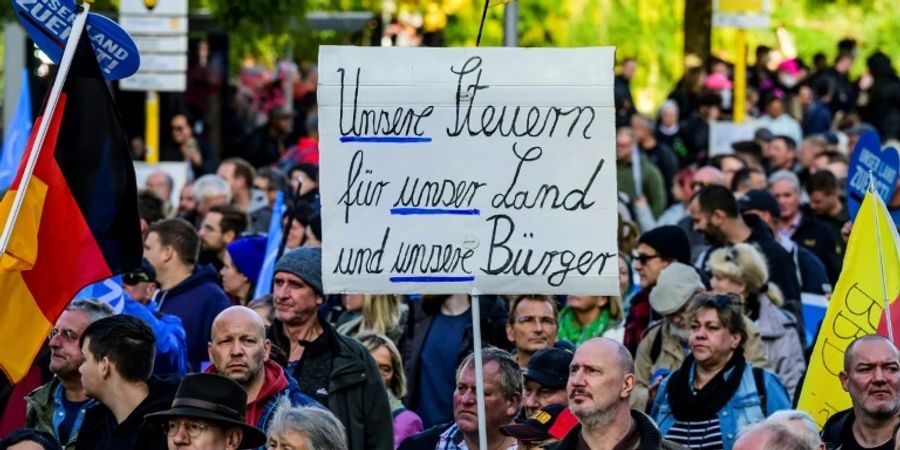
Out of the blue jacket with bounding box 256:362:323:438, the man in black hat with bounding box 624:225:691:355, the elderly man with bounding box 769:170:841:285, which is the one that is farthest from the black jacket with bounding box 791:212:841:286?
the blue jacket with bounding box 256:362:323:438

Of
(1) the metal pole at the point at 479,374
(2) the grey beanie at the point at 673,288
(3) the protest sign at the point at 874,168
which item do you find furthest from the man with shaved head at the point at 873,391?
(3) the protest sign at the point at 874,168

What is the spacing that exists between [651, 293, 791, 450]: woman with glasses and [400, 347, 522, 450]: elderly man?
84cm

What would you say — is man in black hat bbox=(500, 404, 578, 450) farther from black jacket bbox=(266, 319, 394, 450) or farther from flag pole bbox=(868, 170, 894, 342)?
flag pole bbox=(868, 170, 894, 342)

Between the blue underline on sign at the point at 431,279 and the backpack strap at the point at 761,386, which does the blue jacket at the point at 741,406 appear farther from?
the blue underline on sign at the point at 431,279

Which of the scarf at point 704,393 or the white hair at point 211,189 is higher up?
the white hair at point 211,189

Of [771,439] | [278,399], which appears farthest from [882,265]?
[278,399]

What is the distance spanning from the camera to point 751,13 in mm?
23516

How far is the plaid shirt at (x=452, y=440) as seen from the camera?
376 inches

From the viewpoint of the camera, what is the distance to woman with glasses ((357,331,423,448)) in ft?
35.4

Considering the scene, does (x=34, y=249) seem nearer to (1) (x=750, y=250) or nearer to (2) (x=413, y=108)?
(2) (x=413, y=108)

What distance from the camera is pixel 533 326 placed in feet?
36.0

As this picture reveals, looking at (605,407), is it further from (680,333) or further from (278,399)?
(680,333)

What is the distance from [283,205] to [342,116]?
578cm

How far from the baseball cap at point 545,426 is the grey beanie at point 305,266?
67.8 inches
